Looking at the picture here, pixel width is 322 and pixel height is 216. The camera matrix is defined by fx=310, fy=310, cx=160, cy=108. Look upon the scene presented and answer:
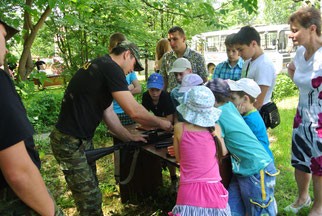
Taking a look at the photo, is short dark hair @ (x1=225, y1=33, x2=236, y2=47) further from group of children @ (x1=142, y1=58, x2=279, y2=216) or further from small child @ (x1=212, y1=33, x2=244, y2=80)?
group of children @ (x1=142, y1=58, x2=279, y2=216)

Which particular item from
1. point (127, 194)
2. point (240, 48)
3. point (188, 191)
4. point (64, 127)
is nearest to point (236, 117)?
point (188, 191)

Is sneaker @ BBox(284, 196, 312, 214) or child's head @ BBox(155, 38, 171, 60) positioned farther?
child's head @ BBox(155, 38, 171, 60)

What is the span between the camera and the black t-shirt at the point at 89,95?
215 cm

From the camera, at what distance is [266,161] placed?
6.91 ft

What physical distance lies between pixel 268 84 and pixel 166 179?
1.79 metres

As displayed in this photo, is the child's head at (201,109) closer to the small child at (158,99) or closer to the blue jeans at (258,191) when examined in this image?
the blue jeans at (258,191)

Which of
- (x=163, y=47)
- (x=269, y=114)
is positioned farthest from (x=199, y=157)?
(x=163, y=47)

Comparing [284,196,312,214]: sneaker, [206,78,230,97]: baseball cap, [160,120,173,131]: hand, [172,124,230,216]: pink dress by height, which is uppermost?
[206,78,230,97]: baseball cap

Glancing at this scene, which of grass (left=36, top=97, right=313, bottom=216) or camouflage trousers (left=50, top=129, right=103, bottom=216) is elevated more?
camouflage trousers (left=50, top=129, right=103, bottom=216)

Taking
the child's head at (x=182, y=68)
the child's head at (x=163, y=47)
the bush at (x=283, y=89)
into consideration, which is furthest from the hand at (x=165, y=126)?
the bush at (x=283, y=89)

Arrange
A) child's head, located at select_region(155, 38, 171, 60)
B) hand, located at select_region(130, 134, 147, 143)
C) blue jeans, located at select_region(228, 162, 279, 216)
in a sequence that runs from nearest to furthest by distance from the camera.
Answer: blue jeans, located at select_region(228, 162, 279, 216), hand, located at select_region(130, 134, 147, 143), child's head, located at select_region(155, 38, 171, 60)

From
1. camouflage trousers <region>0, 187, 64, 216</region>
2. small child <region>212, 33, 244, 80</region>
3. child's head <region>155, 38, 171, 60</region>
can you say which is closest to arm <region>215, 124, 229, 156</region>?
camouflage trousers <region>0, 187, 64, 216</region>

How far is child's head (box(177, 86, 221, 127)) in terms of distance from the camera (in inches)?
73.1

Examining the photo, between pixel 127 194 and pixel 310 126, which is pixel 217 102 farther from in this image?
pixel 127 194
